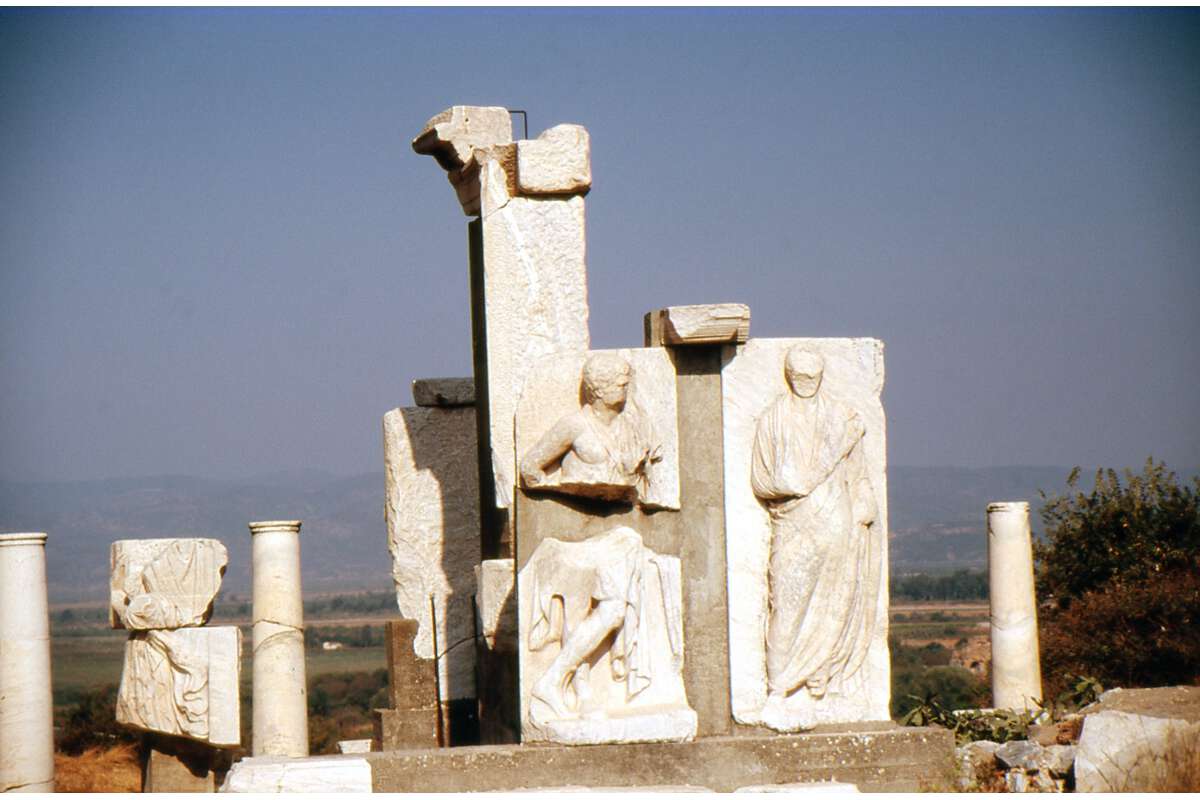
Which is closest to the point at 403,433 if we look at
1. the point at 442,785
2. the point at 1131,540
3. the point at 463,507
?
the point at 463,507

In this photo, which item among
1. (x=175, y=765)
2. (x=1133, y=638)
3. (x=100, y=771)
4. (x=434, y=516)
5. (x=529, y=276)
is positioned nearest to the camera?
(x=529, y=276)

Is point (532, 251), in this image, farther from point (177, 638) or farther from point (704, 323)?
point (177, 638)

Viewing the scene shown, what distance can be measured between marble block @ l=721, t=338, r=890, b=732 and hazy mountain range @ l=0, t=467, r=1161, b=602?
5294 centimetres

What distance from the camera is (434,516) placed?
12648 millimetres

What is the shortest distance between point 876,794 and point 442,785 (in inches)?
92.5

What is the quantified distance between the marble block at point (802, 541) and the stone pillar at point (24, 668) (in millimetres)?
5079

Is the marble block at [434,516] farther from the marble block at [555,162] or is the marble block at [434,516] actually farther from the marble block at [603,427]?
the marble block at [603,427]

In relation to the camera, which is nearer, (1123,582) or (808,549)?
(808,549)

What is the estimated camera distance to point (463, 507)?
12719mm

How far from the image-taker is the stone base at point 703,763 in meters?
8.70

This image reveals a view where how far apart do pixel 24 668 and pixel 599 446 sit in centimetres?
483

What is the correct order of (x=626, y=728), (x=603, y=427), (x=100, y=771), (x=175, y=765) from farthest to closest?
(x=100, y=771) < (x=175, y=765) < (x=603, y=427) < (x=626, y=728)

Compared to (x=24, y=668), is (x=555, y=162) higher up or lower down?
higher up

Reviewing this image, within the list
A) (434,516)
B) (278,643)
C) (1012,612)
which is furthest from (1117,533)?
(278,643)
